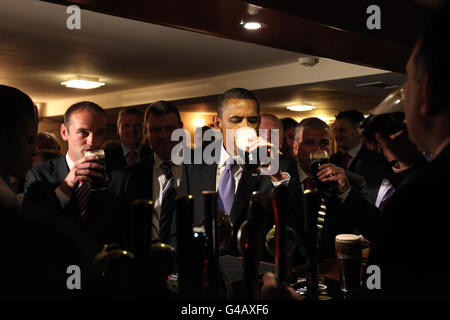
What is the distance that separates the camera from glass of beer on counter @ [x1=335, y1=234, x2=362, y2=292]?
1.46m

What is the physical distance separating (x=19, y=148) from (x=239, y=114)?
148cm

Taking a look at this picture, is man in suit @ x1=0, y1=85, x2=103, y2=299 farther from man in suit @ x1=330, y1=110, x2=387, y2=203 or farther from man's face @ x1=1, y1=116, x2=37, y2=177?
man in suit @ x1=330, y1=110, x2=387, y2=203

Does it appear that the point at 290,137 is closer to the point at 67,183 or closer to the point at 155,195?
the point at 155,195

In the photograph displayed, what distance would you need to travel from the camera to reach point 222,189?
2.36m

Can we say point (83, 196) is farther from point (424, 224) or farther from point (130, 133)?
point (130, 133)

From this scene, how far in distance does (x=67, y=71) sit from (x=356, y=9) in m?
6.23

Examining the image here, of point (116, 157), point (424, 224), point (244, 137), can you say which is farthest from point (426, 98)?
point (116, 157)

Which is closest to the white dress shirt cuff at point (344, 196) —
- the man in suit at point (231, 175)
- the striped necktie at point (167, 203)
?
the man in suit at point (231, 175)

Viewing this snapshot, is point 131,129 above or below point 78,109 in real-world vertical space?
above

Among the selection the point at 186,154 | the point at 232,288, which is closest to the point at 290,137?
the point at 186,154

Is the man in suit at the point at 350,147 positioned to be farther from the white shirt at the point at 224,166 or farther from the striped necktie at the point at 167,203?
the striped necktie at the point at 167,203

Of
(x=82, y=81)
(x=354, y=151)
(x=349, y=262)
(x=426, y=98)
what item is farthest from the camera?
(x=82, y=81)

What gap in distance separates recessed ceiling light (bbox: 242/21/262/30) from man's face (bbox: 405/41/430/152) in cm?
184

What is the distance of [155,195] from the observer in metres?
2.58
